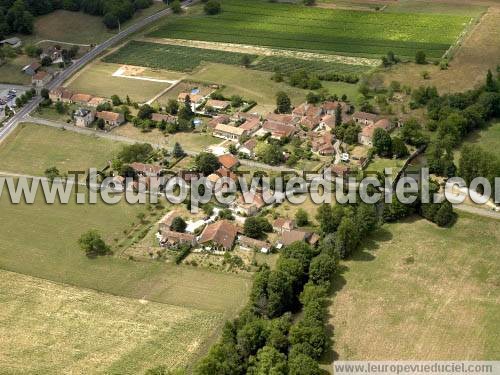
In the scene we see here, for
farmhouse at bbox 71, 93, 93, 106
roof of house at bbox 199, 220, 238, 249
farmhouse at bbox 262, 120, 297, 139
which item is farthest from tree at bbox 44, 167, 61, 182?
farmhouse at bbox 262, 120, 297, 139

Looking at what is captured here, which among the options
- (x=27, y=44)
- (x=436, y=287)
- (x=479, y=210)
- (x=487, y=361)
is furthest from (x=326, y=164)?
(x=27, y=44)

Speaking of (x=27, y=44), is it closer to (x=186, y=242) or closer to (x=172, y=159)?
(x=172, y=159)

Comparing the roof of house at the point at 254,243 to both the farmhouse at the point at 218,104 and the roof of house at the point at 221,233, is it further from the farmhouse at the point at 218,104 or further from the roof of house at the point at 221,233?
the farmhouse at the point at 218,104

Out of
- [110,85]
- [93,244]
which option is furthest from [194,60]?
[93,244]

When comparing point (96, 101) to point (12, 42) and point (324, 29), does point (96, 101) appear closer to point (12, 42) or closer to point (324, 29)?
point (12, 42)

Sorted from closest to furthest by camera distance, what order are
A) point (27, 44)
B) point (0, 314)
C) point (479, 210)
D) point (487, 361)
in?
point (487, 361) < point (0, 314) < point (479, 210) < point (27, 44)

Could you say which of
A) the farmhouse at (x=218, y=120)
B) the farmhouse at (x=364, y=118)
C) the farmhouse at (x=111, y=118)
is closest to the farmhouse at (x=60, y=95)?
the farmhouse at (x=111, y=118)
